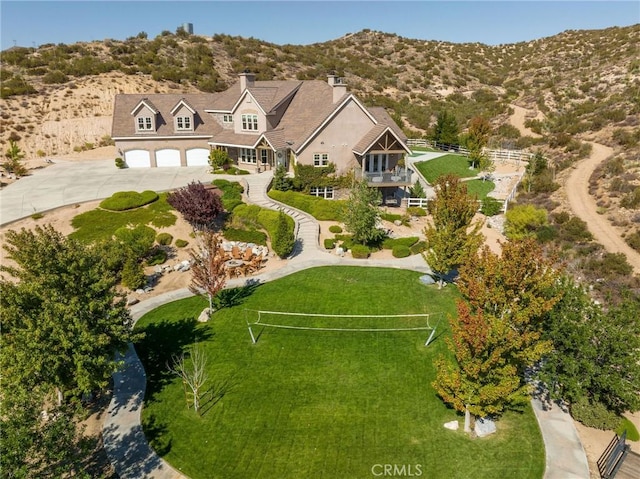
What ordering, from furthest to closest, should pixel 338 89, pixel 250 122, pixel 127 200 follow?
pixel 250 122, pixel 338 89, pixel 127 200

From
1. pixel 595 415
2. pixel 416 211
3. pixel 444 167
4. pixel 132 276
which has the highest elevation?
pixel 444 167

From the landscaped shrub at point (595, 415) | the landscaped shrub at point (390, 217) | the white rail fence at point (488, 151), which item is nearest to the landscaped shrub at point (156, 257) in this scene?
the landscaped shrub at point (390, 217)

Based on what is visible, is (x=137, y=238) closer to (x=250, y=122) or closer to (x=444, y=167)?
(x=250, y=122)

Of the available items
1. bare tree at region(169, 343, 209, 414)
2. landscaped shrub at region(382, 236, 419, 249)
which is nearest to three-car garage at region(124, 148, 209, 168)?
landscaped shrub at region(382, 236, 419, 249)

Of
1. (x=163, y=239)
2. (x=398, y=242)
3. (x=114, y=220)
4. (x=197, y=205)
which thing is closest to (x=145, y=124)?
(x=114, y=220)

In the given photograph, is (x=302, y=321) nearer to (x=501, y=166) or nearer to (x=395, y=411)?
(x=395, y=411)

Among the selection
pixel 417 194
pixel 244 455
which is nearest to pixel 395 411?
pixel 244 455

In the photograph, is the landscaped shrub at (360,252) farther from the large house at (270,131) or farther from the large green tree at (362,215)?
the large house at (270,131)
